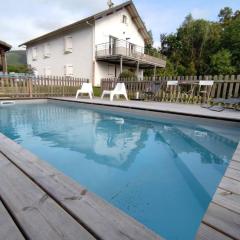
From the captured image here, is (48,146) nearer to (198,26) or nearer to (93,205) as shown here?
(93,205)

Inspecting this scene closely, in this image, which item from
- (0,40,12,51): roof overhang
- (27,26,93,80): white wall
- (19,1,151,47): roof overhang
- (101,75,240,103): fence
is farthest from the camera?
(27,26,93,80): white wall

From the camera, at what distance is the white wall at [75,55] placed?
597 inches

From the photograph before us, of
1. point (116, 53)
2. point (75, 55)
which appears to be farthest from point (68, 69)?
point (116, 53)

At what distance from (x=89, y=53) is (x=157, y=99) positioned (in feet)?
28.7

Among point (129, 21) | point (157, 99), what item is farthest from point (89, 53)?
point (157, 99)

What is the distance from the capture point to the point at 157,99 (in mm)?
8945

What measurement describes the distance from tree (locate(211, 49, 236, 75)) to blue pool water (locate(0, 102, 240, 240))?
19.0m

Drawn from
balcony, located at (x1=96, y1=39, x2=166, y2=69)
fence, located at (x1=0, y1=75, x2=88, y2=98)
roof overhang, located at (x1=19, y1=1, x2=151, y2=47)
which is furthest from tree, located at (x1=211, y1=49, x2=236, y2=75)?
fence, located at (x1=0, y1=75, x2=88, y2=98)

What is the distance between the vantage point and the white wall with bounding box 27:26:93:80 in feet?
49.8

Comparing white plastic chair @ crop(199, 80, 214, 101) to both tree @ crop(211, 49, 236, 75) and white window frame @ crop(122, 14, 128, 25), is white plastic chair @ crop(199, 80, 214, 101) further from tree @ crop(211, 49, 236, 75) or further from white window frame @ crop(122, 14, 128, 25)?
tree @ crop(211, 49, 236, 75)

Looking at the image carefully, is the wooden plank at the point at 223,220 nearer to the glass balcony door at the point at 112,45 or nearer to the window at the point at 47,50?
the glass balcony door at the point at 112,45

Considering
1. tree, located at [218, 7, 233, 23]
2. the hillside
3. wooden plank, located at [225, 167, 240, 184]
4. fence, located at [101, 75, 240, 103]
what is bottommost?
wooden plank, located at [225, 167, 240, 184]

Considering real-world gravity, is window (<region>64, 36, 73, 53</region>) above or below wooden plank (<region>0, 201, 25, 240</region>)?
above

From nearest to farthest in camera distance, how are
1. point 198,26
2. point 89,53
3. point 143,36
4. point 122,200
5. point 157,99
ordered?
point 122,200 < point 157,99 < point 89,53 < point 143,36 < point 198,26
